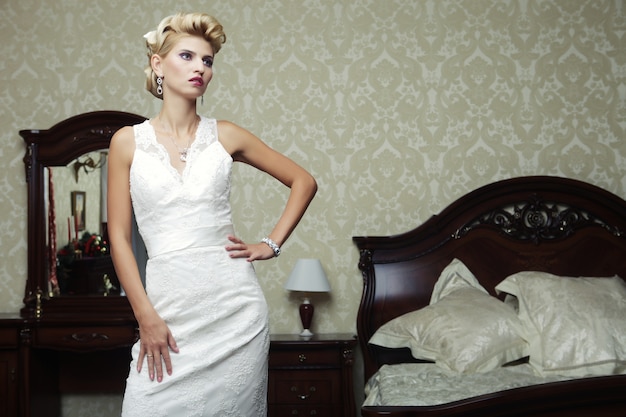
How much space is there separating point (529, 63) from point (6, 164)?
3.47 metres

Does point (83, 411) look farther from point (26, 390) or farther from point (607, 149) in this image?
point (607, 149)

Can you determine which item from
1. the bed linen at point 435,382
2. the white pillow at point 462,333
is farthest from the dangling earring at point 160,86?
the white pillow at point 462,333

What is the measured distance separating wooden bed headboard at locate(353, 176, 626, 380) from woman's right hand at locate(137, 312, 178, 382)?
108 inches

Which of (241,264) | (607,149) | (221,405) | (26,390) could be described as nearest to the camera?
(221,405)

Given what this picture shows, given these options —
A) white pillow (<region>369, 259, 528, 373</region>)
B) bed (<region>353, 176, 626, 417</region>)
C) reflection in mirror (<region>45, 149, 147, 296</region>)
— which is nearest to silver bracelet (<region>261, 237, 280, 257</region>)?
white pillow (<region>369, 259, 528, 373</region>)

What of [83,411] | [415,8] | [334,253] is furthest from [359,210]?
[83,411]

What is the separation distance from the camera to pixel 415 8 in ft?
15.9

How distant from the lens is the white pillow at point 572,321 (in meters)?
3.69

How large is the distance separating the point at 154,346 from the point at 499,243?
3151 millimetres

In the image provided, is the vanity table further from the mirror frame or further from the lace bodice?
the lace bodice

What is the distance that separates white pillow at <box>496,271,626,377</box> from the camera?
145 inches

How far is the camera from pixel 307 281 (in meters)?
4.47

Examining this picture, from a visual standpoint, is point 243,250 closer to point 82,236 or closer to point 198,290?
point 198,290

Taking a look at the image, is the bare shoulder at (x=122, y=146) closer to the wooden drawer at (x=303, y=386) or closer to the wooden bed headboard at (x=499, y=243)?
the wooden drawer at (x=303, y=386)
